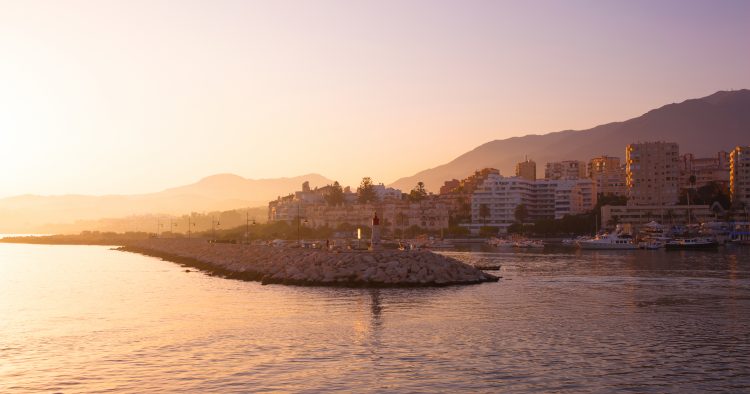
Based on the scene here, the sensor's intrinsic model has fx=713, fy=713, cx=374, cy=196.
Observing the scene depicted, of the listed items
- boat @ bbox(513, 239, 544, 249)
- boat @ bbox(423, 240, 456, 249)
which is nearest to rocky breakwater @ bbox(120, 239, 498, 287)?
boat @ bbox(423, 240, 456, 249)

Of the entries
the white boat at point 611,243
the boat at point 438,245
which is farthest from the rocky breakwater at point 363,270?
the boat at point 438,245

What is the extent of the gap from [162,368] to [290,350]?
16.5 feet

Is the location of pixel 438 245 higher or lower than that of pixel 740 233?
lower

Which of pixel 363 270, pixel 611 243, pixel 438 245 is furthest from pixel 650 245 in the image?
pixel 363 270

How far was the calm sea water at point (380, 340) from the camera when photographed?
22.1 meters

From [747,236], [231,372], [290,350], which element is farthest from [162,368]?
[747,236]

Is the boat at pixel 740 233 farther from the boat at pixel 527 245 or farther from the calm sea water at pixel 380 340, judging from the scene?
the calm sea water at pixel 380 340

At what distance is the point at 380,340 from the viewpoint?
1155 inches

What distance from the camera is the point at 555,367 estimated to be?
24.0m

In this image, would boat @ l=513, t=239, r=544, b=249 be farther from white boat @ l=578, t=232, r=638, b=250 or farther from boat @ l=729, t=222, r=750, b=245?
boat @ l=729, t=222, r=750, b=245

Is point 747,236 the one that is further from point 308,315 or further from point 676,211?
point 308,315

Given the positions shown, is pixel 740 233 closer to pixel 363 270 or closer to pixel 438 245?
pixel 438 245

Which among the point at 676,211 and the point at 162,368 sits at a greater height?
the point at 676,211

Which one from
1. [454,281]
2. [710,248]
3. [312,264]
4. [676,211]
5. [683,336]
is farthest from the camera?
[676,211]
